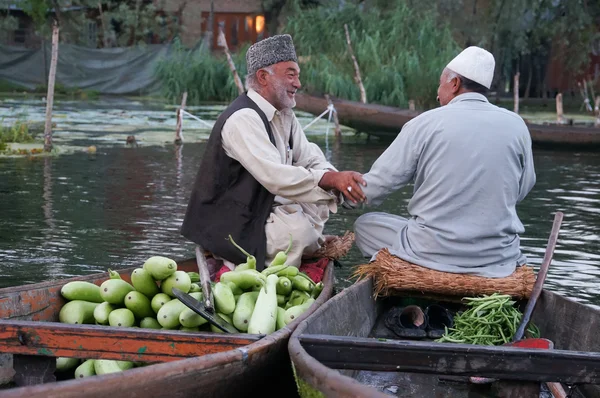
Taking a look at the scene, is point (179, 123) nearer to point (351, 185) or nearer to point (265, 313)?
point (351, 185)

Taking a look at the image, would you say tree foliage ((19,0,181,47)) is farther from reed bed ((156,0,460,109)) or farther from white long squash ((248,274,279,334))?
white long squash ((248,274,279,334))

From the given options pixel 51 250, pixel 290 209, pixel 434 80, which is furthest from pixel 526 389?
pixel 434 80

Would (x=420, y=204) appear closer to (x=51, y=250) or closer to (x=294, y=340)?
(x=294, y=340)

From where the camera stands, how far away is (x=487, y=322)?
445cm

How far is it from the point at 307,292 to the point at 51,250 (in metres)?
3.83

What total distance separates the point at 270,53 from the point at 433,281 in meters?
1.56

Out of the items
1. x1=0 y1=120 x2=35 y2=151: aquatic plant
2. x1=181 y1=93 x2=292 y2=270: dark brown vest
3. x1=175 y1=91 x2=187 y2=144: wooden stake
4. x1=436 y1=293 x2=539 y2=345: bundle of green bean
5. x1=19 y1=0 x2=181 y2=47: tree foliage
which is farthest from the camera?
x1=19 y1=0 x2=181 y2=47: tree foliage

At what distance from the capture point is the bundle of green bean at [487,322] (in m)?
4.45

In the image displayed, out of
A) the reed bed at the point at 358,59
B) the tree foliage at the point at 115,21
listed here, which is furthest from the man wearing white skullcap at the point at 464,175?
the tree foliage at the point at 115,21

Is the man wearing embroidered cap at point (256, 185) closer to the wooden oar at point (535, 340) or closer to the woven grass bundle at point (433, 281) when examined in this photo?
the woven grass bundle at point (433, 281)

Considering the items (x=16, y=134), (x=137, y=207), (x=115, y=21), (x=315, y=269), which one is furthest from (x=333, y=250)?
(x=115, y=21)

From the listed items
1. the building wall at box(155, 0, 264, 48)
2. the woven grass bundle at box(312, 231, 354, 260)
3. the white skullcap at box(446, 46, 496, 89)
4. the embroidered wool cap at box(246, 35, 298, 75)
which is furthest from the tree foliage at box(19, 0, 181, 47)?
the white skullcap at box(446, 46, 496, 89)

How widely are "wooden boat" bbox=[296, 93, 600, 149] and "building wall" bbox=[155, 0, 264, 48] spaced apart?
16.8 metres

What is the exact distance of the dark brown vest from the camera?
5.22 meters
